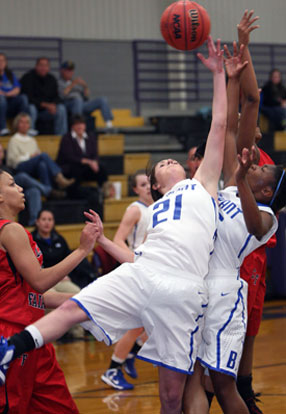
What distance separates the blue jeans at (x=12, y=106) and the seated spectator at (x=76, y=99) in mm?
858

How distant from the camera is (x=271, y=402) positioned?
4.58 metres

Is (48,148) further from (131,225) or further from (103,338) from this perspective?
(103,338)

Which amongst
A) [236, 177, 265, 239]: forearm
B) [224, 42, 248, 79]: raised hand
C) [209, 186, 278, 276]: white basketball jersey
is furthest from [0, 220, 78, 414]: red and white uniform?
[224, 42, 248, 79]: raised hand

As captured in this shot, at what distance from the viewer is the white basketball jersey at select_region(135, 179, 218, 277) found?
315cm

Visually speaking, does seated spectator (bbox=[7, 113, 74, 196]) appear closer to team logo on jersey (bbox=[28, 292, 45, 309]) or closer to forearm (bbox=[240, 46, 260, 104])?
forearm (bbox=[240, 46, 260, 104])

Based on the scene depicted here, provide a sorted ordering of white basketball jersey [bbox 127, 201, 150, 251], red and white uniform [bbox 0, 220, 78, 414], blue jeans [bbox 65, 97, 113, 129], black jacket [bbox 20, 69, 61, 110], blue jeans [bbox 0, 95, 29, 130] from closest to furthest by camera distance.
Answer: red and white uniform [bbox 0, 220, 78, 414]
white basketball jersey [bbox 127, 201, 150, 251]
blue jeans [bbox 0, 95, 29, 130]
black jacket [bbox 20, 69, 61, 110]
blue jeans [bbox 65, 97, 113, 129]

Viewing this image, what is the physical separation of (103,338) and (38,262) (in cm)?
51

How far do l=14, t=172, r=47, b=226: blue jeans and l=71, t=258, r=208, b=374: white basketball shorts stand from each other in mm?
5393

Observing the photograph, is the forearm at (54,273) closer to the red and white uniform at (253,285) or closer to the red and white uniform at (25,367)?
the red and white uniform at (25,367)

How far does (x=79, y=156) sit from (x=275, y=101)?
4.36m

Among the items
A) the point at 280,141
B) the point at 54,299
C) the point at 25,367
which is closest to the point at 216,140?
the point at 54,299

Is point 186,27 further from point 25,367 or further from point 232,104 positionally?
point 25,367

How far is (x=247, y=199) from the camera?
3.10m

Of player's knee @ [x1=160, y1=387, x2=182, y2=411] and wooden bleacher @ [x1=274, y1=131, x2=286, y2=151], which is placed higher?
player's knee @ [x1=160, y1=387, x2=182, y2=411]
